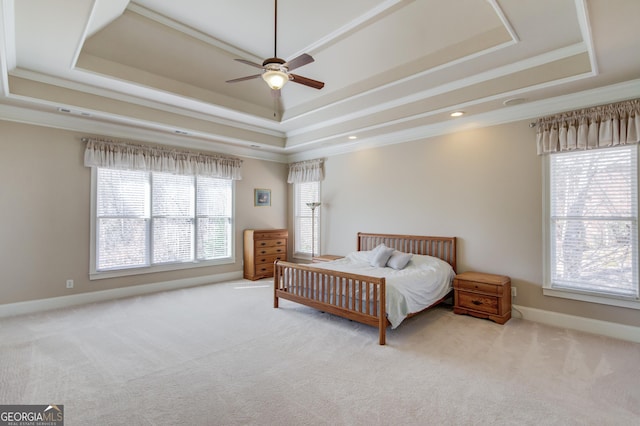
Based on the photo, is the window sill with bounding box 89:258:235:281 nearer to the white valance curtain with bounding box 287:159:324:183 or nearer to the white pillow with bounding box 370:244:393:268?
the white valance curtain with bounding box 287:159:324:183

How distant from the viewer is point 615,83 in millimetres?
3213

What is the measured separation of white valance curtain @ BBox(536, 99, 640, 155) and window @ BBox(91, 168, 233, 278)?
5317 millimetres

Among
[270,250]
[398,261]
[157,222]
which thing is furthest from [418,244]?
[157,222]

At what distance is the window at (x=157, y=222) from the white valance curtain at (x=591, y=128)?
17.4 feet

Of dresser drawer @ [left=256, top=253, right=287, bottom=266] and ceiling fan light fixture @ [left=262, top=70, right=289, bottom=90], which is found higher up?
ceiling fan light fixture @ [left=262, top=70, right=289, bottom=90]

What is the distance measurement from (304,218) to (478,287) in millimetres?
3907

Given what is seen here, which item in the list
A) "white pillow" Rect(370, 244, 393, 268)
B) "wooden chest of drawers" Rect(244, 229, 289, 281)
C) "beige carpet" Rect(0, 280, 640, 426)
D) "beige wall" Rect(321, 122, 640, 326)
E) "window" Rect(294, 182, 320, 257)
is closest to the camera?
"beige carpet" Rect(0, 280, 640, 426)

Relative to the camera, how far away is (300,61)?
8.51 ft

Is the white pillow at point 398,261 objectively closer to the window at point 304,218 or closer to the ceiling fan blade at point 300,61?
the window at point 304,218

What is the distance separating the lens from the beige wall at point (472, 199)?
3.84m

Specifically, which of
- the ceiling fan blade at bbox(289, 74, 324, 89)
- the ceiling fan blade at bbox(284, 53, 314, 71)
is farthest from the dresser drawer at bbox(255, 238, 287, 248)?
the ceiling fan blade at bbox(284, 53, 314, 71)

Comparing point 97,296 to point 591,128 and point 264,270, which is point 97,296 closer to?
point 264,270

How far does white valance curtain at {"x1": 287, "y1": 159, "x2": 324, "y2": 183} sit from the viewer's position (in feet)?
21.1


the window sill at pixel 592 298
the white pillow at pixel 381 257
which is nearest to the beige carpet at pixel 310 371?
the window sill at pixel 592 298
